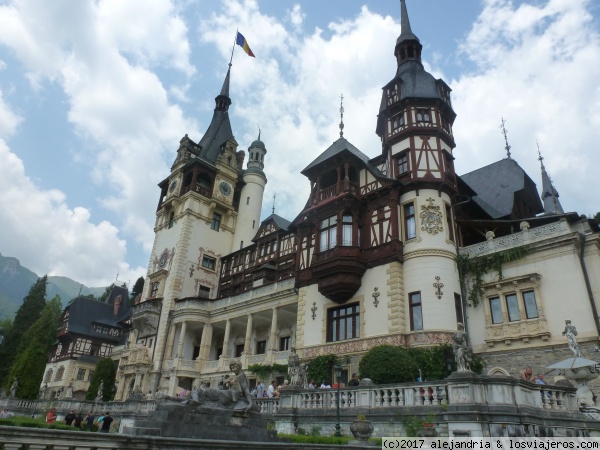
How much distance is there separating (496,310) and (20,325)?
223 feet

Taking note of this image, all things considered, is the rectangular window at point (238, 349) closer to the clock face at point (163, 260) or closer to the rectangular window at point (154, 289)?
the rectangular window at point (154, 289)

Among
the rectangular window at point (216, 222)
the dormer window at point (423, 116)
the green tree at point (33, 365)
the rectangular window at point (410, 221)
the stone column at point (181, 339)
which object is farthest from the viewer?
the green tree at point (33, 365)

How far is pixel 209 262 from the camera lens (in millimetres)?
47562

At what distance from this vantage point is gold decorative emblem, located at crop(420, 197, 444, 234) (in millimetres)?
26312

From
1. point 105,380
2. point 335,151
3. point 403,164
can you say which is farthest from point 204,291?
point 403,164

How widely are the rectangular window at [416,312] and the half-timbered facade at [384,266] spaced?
6 centimetres

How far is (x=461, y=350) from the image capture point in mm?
13453

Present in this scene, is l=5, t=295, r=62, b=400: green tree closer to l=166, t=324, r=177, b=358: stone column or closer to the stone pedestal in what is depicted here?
l=166, t=324, r=177, b=358: stone column

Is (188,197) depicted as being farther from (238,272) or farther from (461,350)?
(461,350)

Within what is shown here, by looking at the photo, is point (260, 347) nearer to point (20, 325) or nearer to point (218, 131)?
point (218, 131)

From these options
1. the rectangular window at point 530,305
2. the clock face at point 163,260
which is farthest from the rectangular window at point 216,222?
the rectangular window at point 530,305

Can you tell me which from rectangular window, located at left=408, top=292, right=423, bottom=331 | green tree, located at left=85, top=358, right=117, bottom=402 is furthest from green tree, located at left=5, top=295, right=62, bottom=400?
rectangular window, located at left=408, top=292, right=423, bottom=331

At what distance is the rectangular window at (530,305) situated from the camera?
2284 centimetres

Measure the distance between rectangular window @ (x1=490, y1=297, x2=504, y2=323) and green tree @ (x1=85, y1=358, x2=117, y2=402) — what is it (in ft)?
122
